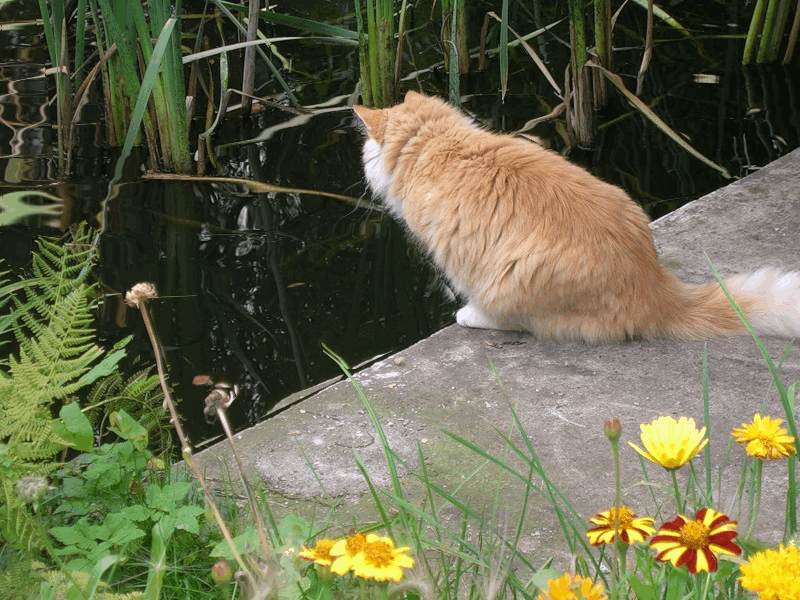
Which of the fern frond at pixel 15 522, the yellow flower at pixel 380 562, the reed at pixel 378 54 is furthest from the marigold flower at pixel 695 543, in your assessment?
the reed at pixel 378 54

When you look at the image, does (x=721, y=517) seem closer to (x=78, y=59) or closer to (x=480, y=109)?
(x=78, y=59)

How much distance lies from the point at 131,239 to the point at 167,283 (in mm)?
459

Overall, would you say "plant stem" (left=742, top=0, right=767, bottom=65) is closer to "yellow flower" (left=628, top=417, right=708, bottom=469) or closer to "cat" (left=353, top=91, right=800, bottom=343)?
"cat" (left=353, top=91, right=800, bottom=343)

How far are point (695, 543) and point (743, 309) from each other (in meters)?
1.88

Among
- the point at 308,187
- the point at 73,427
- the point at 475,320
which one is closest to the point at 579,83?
the point at 308,187

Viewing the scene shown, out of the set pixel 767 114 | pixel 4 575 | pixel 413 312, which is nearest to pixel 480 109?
pixel 767 114

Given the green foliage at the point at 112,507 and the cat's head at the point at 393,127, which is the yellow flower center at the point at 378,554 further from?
the cat's head at the point at 393,127

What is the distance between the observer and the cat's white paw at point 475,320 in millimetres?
3051

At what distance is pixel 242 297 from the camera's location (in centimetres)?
365

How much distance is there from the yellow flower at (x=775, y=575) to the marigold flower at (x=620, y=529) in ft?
0.66

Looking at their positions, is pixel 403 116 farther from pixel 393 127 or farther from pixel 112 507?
pixel 112 507

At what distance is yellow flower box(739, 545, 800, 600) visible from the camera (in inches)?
34.9

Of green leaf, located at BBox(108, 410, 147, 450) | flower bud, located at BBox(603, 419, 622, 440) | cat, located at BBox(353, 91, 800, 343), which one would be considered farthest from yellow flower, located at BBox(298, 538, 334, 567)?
cat, located at BBox(353, 91, 800, 343)

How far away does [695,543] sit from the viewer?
1022 millimetres
